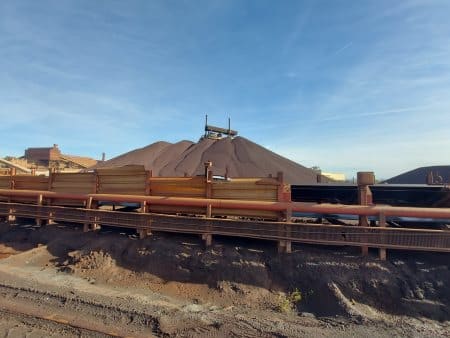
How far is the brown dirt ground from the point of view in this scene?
483 centimetres

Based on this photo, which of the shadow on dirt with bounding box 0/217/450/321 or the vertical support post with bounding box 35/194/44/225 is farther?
the vertical support post with bounding box 35/194/44/225

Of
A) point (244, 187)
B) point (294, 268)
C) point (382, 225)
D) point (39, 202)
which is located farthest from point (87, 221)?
point (382, 225)

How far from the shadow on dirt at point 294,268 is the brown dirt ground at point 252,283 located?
0.02 meters

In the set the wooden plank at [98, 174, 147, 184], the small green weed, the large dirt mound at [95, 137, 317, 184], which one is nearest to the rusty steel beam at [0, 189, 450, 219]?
the wooden plank at [98, 174, 147, 184]

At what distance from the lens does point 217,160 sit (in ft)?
56.6

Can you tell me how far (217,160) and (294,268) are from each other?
38.0ft

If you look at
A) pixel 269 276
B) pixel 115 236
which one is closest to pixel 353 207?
pixel 269 276

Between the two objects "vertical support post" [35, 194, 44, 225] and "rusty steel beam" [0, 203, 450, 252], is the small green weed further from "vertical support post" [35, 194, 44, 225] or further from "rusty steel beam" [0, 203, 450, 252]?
"vertical support post" [35, 194, 44, 225]

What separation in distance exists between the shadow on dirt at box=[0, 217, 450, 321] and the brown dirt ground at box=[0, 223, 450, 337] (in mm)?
17

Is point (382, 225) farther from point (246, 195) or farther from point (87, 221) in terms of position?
point (87, 221)

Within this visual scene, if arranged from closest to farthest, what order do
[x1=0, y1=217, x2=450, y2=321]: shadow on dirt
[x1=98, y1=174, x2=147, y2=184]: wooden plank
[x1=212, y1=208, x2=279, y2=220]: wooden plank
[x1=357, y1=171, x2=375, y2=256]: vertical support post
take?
[x1=0, y1=217, x2=450, y2=321]: shadow on dirt, [x1=357, y1=171, x2=375, y2=256]: vertical support post, [x1=212, y1=208, x2=279, y2=220]: wooden plank, [x1=98, y1=174, x2=147, y2=184]: wooden plank

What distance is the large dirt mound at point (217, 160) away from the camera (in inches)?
642

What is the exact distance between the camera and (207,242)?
6.78m

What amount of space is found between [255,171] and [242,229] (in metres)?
10.0
